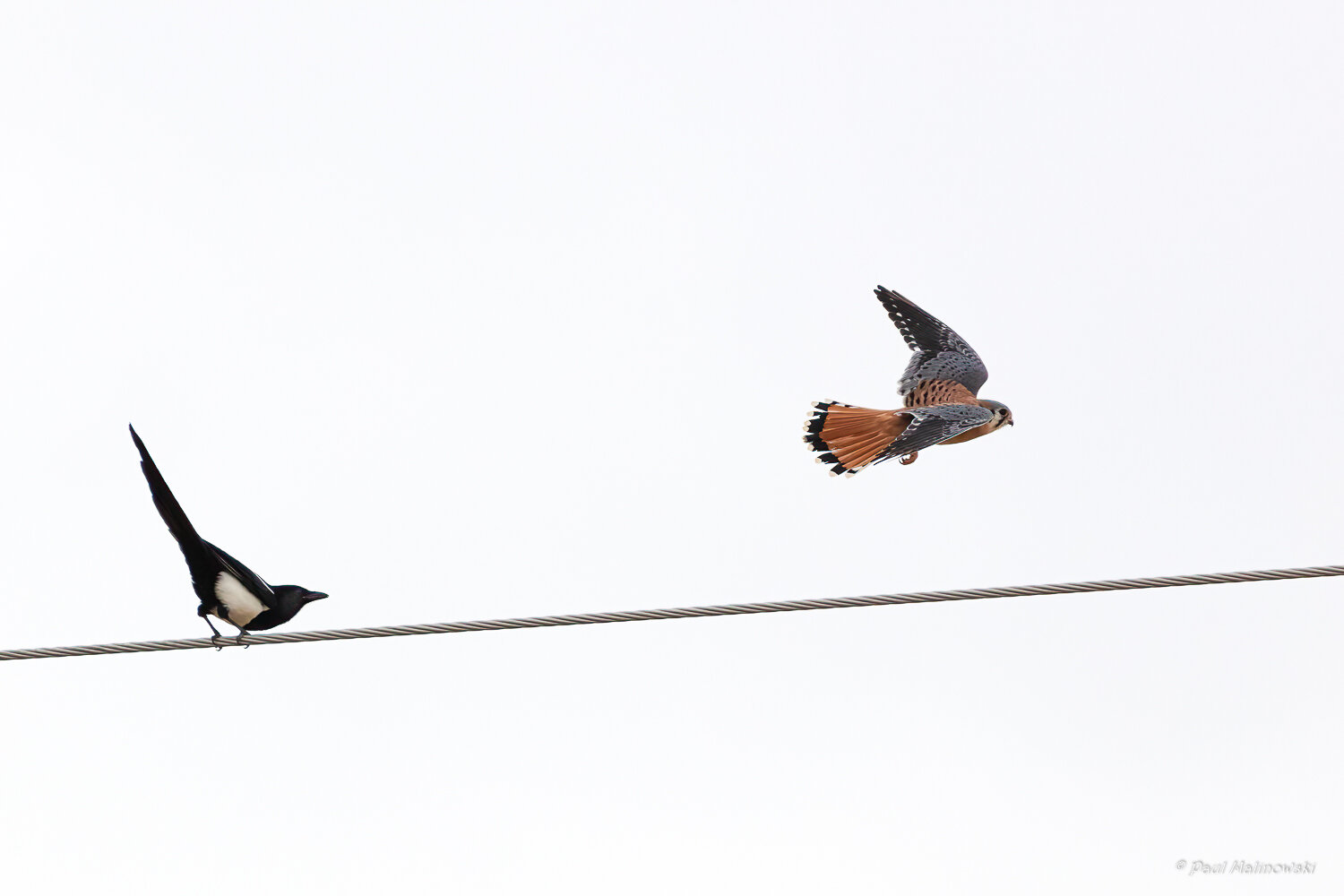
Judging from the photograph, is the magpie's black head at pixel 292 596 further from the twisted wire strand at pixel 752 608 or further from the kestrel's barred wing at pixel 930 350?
the kestrel's barred wing at pixel 930 350

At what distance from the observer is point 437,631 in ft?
21.0

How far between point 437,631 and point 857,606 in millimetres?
1623

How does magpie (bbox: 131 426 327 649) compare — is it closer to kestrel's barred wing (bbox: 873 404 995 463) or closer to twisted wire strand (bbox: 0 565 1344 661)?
twisted wire strand (bbox: 0 565 1344 661)

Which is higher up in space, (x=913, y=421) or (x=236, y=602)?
(x=913, y=421)

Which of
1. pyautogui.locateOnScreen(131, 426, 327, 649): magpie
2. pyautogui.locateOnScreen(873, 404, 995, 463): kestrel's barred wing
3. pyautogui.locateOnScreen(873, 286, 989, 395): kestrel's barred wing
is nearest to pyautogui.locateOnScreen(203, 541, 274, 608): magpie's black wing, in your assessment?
pyautogui.locateOnScreen(131, 426, 327, 649): magpie

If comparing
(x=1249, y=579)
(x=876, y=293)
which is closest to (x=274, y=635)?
(x=1249, y=579)

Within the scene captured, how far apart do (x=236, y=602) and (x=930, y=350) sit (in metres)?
8.13

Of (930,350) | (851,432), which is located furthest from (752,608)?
(930,350)

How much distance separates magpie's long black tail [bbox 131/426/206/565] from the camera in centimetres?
681

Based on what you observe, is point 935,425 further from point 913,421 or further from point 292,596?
point 292,596

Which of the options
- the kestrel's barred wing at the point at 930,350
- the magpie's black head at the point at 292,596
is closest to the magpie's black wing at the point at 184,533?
the magpie's black head at the point at 292,596

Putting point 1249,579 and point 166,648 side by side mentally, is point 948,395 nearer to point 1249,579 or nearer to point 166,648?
point 1249,579

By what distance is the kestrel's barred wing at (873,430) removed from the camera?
12.4 meters

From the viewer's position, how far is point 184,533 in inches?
293
